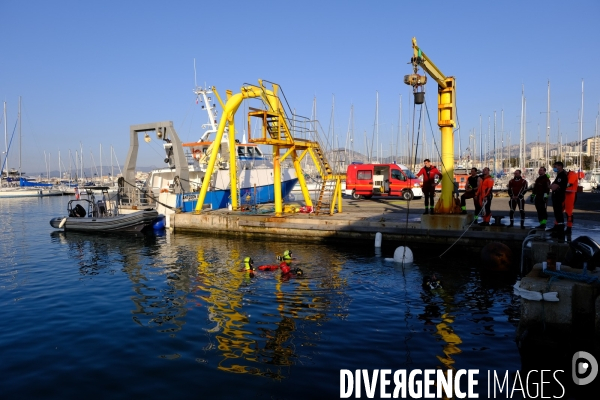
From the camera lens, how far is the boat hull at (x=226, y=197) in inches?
990

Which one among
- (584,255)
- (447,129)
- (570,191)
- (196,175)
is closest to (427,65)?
(447,129)

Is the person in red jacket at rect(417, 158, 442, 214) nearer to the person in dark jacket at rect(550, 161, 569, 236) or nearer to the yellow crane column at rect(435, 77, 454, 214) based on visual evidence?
the yellow crane column at rect(435, 77, 454, 214)

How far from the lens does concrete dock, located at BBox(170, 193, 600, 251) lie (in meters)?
15.4

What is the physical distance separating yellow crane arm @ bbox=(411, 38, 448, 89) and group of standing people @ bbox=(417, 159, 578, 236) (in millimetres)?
3053

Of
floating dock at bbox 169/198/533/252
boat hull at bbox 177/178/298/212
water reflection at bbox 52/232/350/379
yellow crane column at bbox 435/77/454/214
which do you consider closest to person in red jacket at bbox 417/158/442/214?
floating dock at bbox 169/198/533/252

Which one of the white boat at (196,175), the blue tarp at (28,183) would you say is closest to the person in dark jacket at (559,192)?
the white boat at (196,175)

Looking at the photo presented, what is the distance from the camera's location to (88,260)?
54.6ft

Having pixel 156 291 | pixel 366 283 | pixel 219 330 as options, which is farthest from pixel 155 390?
pixel 366 283

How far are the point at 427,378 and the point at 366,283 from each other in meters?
5.38

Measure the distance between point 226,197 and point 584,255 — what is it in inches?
858

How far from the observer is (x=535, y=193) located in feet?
46.1

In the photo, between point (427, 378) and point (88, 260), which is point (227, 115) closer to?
point (88, 260)

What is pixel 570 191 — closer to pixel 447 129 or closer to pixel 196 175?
pixel 447 129

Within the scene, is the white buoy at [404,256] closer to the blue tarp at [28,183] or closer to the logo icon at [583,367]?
the logo icon at [583,367]
